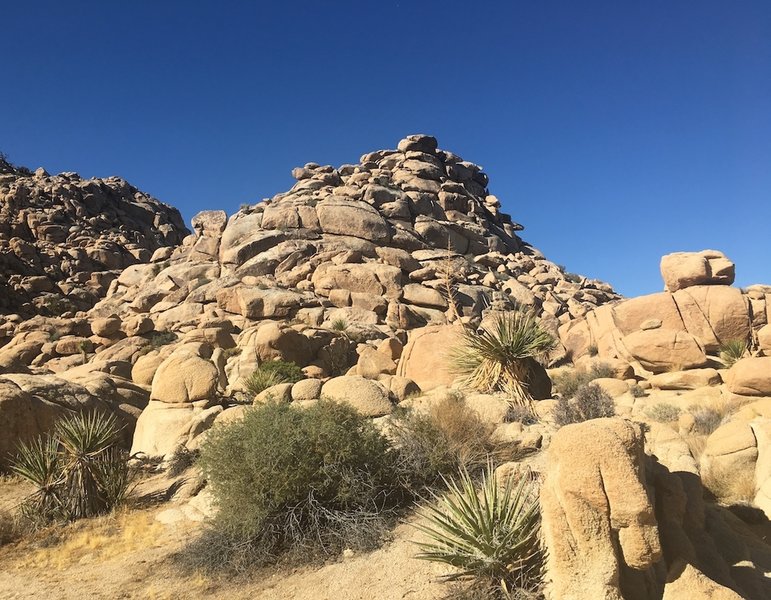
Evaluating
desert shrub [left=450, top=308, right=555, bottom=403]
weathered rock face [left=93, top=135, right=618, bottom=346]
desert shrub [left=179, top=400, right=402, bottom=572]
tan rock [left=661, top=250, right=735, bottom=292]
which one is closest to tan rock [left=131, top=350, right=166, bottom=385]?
weathered rock face [left=93, top=135, right=618, bottom=346]

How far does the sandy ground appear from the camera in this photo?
586cm

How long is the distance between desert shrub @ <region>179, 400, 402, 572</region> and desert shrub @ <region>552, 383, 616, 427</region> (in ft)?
13.3

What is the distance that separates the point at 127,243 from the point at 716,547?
59027mm

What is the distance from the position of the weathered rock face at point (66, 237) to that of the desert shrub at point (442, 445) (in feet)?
132

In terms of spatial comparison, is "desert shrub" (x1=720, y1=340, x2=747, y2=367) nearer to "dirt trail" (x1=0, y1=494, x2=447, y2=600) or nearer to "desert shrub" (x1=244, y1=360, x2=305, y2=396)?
"dirt trail" (x1=0, y1=494, x2=447, y2=600)

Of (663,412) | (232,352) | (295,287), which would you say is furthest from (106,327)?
(663,412)

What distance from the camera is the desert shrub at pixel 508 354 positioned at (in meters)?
11.9

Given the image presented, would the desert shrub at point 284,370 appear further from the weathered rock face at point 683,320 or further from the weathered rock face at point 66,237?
the weathered rock face at point 66,237

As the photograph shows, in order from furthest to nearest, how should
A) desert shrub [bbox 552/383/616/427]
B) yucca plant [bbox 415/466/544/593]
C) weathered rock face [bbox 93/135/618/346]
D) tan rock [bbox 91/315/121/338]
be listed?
weathered rock face [bbox 93/135/618/346] < tan rock [bbox 91/315/121/338] < desert shrub [bbox 552/383/616/427] < yucca plant [bbox 415/466/544/593]

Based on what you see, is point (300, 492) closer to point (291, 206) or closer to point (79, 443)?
point (79, 443)

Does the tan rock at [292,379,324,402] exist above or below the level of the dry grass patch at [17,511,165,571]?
above

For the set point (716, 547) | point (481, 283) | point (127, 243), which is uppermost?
point (127, 243)

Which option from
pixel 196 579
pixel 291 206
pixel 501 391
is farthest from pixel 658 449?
pixel 291 206

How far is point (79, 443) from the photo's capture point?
9773mm
